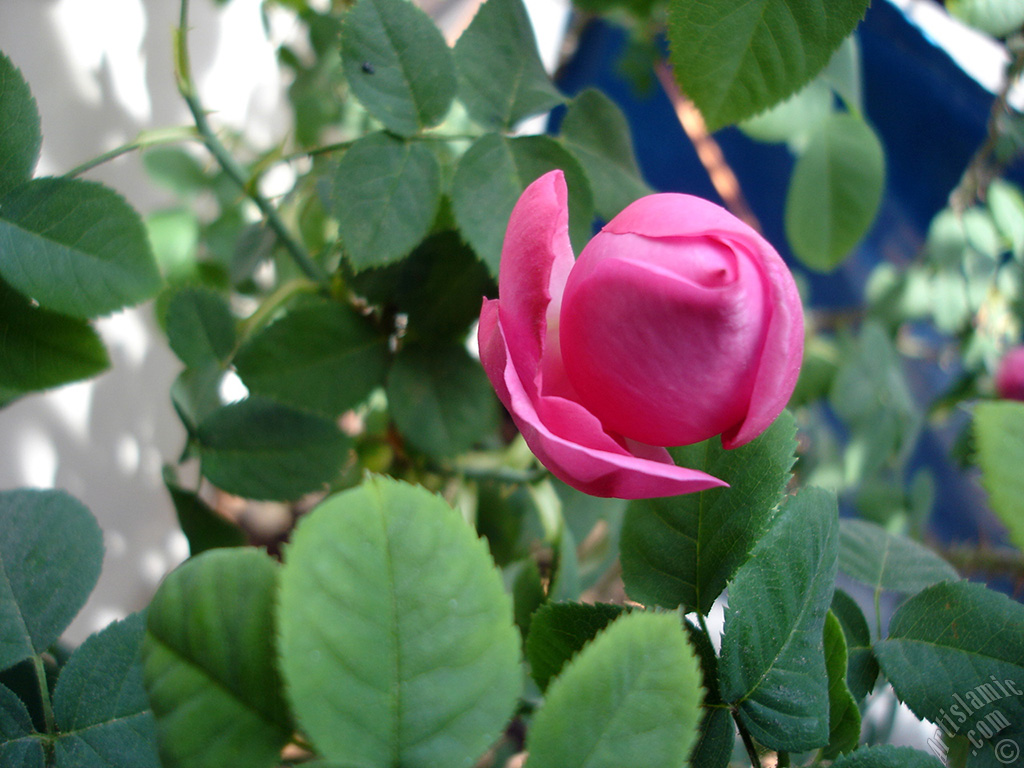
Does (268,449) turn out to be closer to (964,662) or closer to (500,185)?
(500,185)

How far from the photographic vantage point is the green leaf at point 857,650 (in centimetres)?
23

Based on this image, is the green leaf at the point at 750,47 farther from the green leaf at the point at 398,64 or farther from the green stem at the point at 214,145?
the green stem at the point at 214,145

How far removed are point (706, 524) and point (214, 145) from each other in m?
0.29

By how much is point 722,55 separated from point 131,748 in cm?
31

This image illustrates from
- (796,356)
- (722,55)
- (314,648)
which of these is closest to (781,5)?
(722,55)

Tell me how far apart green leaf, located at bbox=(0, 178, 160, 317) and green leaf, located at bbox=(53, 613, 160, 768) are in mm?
130

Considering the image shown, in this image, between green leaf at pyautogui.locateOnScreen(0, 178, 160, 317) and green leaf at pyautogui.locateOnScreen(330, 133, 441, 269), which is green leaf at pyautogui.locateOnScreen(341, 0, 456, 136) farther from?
green leaf at pyautogui.locateOnScreen(0, 178, 160, 317)

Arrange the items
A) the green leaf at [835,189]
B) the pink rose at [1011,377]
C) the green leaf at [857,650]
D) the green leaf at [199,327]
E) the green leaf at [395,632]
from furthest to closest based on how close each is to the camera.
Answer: the pink rose at [1011,377] < the green leaf at [835,189] < the green leaf at [199,327] < the green leaf at [857,650] < the green leaf at [395,632]

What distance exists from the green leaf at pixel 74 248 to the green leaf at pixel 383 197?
0.09m

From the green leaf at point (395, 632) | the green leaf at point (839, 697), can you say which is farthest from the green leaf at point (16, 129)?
the green leaf at point (839, 697)

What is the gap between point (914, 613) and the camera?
0.75 ft

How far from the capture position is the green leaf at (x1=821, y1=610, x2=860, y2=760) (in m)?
0.19

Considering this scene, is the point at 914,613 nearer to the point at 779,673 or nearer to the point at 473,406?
the point at 779,673

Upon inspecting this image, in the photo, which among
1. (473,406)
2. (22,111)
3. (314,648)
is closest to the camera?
(314,648)
